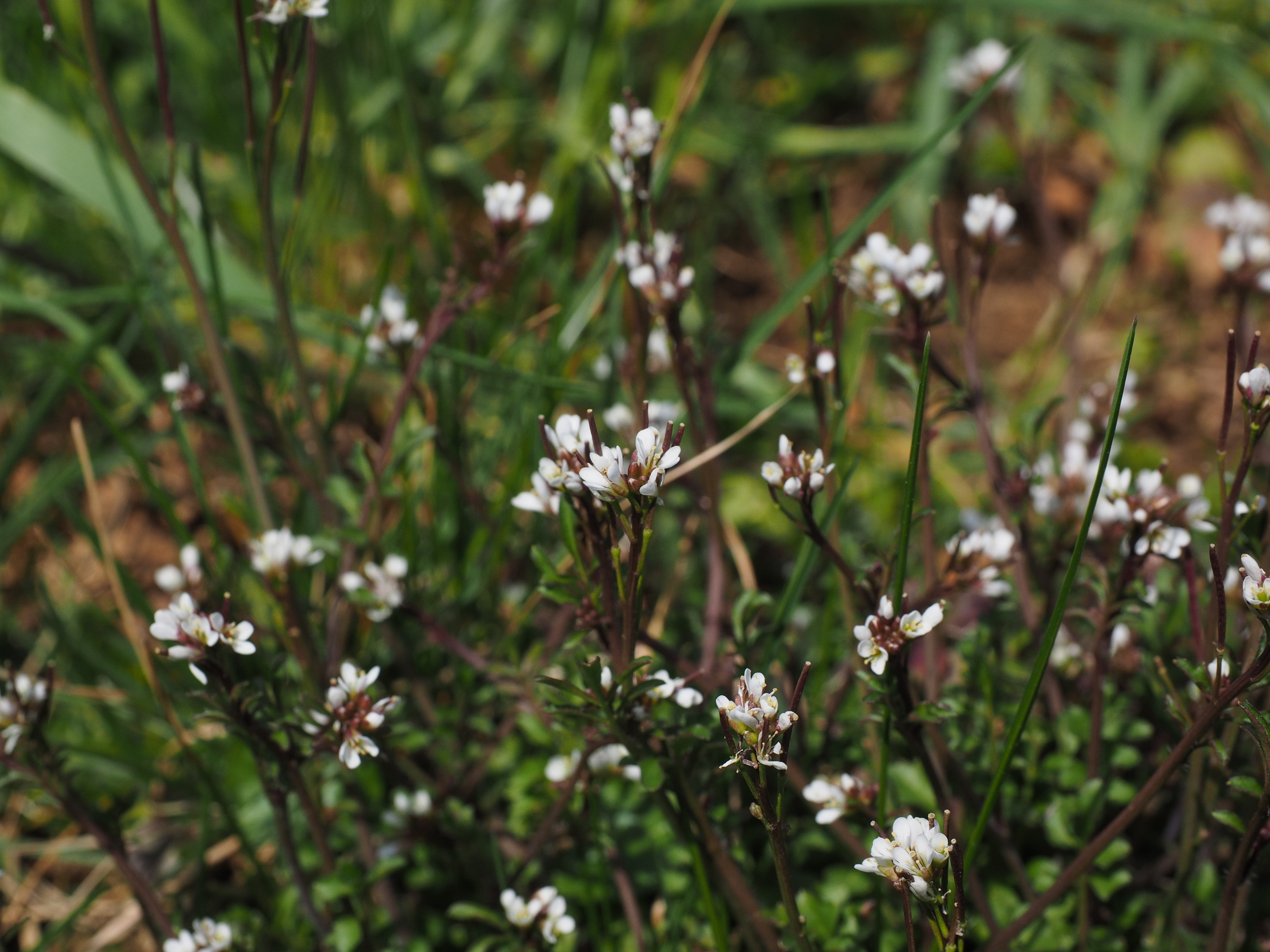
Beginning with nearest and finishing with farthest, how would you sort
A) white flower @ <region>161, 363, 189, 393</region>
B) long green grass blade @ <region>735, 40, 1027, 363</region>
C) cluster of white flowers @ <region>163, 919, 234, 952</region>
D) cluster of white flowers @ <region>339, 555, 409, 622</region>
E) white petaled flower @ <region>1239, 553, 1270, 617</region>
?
white petaled flower @ <region>1239, 553, 1270, 617</region>
cluster of white flowers @ <region>163, 919, 234, 952</region>
cluster of white flowers @ <region>339, 555, 409, 622</region>
white flower @ <region>161, 363, 189, 393</region>
long green grass blade @ <region>735, 40, 1027, 363</region>

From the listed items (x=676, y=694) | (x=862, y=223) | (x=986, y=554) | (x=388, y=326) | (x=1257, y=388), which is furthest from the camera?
(x=862, y=223)

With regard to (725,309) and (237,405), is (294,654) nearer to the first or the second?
(237,405)

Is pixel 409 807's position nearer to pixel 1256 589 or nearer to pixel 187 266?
pixel 187 266

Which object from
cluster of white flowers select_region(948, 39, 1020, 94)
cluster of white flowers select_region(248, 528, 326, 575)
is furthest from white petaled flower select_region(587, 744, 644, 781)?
cluster of white flowers select_region(948, 39, 1020, 94)

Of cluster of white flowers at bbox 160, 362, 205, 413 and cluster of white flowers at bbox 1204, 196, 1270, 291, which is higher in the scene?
cluster of white flowers at bbox 1204, 196, 1270, 291

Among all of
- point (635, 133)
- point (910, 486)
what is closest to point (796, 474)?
point (910, 486)

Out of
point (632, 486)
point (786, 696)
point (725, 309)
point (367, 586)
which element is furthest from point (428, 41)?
point (632, 486)

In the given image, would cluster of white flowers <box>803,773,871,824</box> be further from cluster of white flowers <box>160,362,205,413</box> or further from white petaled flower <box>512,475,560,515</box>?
cluster of white flowers <box>160,362,205,413</box>

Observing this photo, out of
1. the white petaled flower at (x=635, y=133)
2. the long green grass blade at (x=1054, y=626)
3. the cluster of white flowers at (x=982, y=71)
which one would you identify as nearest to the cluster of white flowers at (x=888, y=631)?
the long green grass blade at (x=1054, y=626)
